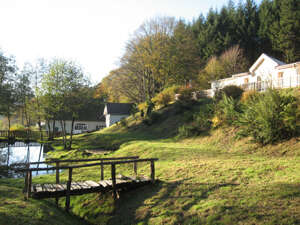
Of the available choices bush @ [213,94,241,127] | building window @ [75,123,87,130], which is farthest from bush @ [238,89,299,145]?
building window @ [75,123,87,130]

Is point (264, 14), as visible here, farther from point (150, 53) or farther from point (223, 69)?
point (150, 53)

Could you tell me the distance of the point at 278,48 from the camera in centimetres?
4766

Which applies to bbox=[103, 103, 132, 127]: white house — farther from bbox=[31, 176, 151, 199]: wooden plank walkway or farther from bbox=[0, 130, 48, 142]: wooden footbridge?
bbox=[31, 176, 151, 199]: wooden plank walkway

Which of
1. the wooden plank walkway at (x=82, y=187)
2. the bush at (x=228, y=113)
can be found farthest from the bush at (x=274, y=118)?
the wooden plank walkway at (x=82, y=187)

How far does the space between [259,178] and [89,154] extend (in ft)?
49.6

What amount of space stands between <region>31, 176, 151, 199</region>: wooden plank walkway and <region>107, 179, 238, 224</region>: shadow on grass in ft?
1.03

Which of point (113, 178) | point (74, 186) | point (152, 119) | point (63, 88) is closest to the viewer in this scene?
point (74, 186)

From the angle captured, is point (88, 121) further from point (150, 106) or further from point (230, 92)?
point (230, 92)

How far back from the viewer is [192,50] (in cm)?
4631

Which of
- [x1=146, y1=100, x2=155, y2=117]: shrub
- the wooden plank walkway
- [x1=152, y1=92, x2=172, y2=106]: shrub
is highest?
[x1=152, y1=92, x2=172, y2=106]: shrub

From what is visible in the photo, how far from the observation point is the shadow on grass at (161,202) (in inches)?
280

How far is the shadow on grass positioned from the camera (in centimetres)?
710

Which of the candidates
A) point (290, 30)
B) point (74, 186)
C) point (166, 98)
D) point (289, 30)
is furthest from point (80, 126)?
point (74, 186)

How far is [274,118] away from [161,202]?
822cm
